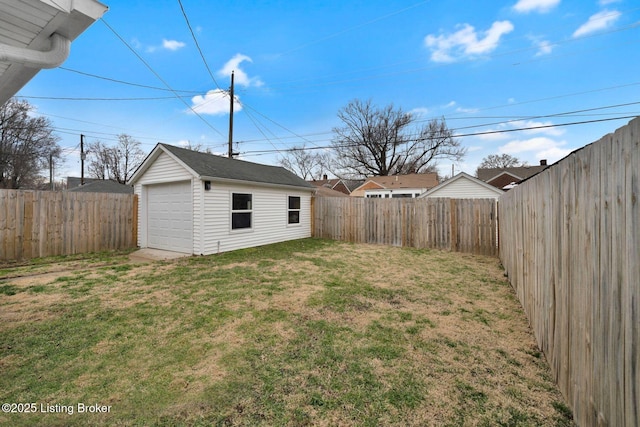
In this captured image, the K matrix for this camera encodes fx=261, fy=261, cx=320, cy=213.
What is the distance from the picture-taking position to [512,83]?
42.0 ft

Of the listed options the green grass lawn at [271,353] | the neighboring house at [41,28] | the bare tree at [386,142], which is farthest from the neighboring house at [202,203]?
the bare tree at [386,142]

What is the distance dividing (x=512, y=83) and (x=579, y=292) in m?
15.1

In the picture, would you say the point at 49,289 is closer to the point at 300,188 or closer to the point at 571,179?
the point at 571,179

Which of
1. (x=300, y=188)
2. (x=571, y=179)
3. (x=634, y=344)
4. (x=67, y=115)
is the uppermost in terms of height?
(x=67, y=115)

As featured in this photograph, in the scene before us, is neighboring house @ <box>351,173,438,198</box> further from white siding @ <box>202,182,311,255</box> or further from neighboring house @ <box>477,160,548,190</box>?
white siding @ <box>202,182,311,255</box>

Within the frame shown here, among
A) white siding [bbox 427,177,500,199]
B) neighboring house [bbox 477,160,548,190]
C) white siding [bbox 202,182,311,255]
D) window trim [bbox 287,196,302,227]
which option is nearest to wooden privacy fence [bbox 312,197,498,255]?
window trim [bbox 287,196,302,227]

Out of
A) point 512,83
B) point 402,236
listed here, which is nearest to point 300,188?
point 402,236

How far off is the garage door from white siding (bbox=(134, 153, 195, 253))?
16cm

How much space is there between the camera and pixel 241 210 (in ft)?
29.3

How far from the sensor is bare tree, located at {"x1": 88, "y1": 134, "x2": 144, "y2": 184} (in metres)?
30.5

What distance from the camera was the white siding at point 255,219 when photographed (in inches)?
312

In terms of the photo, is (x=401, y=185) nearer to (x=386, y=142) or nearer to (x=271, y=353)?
(x=386, y=142)

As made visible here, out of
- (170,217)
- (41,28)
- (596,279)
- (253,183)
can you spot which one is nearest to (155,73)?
(170,217)

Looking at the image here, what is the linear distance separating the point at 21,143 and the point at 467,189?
3301cm
